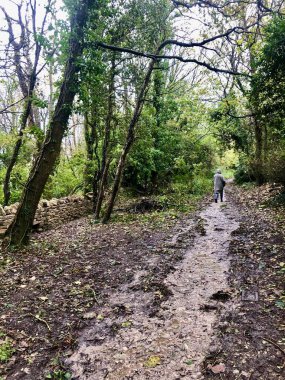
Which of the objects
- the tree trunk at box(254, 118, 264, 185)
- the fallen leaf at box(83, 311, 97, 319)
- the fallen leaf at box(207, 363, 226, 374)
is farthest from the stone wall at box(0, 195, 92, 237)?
the tree trunk at box(254, 118, 264, 185)

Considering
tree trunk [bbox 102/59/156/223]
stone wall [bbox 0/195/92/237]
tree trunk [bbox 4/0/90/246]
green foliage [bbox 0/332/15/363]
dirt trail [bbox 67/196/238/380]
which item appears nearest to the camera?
dirt trail [bbox 67/196/238/380]

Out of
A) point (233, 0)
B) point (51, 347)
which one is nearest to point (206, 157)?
point (233, 0)

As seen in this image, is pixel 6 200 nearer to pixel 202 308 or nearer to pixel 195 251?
pixel 195 251

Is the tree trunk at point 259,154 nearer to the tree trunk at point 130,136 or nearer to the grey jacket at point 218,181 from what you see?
the grey jacket at point 218,181

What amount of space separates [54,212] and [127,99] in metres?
5.65

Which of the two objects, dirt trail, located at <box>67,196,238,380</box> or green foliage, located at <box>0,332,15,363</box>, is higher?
green foliage, located at <box>0,332,15,363</box>

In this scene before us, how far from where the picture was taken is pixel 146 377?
3488 millimetres

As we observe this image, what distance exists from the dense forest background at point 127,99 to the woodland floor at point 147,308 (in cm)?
264

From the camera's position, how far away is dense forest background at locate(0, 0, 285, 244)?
27.7 feet

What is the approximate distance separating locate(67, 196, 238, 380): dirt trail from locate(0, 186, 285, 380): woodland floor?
0.01 meters

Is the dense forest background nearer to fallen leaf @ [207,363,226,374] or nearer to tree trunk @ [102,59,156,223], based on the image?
tree trunk @ [102,59,156,223]

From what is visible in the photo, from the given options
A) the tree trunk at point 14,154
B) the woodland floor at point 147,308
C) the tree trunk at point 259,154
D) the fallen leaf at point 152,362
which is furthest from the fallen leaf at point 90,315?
the tree trunk at point 259,154

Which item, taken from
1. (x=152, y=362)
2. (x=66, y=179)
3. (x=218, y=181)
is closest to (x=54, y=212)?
(x=66, y=179)

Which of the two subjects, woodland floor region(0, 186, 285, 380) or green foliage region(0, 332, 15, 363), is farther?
green foliage region(0, 332, 15, 363)
